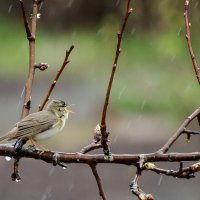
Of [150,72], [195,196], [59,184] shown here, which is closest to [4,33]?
[150,72]

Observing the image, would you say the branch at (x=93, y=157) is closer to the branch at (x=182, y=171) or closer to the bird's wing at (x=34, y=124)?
the branch at (x=182, y=171)

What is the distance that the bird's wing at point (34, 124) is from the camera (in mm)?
2887

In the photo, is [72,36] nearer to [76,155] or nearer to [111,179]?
[111,179]

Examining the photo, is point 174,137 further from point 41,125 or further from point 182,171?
point 41,125

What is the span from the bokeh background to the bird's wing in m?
5.01

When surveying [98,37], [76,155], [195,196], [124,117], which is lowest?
[76,155]

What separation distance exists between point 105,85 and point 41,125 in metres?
12.0

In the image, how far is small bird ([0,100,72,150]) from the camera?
9.57 feet

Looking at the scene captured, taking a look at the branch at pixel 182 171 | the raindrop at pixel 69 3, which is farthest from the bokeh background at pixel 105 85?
the branch at pixel 182 171

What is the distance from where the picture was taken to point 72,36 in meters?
17.9

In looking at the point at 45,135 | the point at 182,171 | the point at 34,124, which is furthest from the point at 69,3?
the point at 182,171

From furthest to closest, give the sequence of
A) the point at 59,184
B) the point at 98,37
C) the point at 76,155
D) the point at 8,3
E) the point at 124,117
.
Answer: the point at 8,3, the point at 98,37, the point at 124,117, the point at 59,184, the point at 76,155

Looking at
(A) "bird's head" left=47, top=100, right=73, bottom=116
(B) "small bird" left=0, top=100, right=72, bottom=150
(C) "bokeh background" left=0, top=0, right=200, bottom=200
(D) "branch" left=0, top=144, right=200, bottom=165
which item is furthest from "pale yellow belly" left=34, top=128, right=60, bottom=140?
(C) "bokeh background" left=0, top=0, right=200, bottom=200

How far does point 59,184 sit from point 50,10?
810 centimetres
